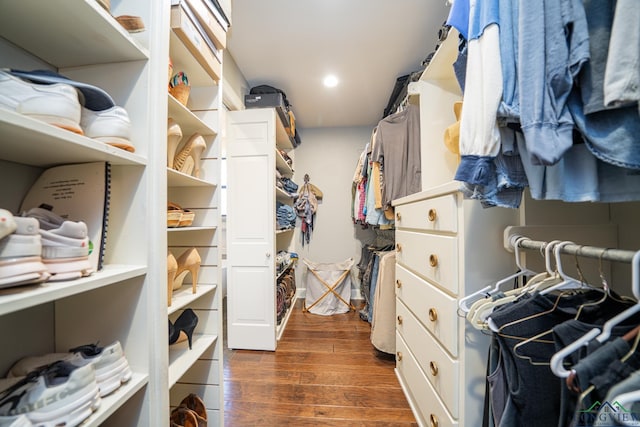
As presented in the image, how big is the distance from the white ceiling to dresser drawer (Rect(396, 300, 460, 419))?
1841mm

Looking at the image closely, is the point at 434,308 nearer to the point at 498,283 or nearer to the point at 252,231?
the point at 498,283

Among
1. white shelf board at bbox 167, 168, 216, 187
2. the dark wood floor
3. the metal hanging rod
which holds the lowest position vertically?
the dark wood floor

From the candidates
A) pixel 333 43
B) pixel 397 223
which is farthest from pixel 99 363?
pixel 333 43

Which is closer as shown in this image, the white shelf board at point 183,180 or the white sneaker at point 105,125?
the white sneaker at point 105,125

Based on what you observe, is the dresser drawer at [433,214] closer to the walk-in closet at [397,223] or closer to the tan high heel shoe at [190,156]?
the walk-in closet at [397,223]

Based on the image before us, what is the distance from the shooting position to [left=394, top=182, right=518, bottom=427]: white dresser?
2.74 ft

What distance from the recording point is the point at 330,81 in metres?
2.20

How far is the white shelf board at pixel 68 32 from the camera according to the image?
0.53 metres

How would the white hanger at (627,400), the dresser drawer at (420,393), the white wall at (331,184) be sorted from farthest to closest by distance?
the white wall at (331,184), the dresser drawer at (420,393), the white hanger at (627,400)

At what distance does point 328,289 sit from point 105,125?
250 centimetres

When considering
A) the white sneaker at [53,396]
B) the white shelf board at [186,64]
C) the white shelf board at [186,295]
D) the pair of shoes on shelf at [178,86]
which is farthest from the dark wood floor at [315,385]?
the white shelf board at [186,64]

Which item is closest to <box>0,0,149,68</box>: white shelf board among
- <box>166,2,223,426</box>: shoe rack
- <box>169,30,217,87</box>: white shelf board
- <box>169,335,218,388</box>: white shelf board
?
<box>169,30,217,87</box>: white shelf board

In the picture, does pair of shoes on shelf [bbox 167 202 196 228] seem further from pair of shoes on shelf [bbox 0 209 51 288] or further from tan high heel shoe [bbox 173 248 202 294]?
pair of shoes on shelf [bbox 0 209 51 288]

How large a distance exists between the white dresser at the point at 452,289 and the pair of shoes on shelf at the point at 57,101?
1.08 meters
